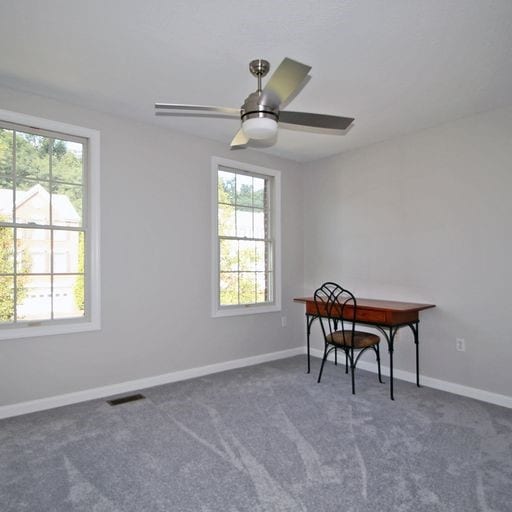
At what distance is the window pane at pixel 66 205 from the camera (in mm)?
3238

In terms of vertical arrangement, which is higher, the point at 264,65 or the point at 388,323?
the point at 264,65

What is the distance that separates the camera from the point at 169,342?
3803 millimetres

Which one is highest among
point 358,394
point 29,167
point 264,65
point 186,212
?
point 264,65

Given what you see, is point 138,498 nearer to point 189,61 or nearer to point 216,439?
point 216,439

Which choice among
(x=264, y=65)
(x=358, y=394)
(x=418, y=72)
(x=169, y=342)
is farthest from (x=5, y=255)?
(x=418, y=72)

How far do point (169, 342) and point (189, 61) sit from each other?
250cm

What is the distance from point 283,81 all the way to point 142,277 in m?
2.29

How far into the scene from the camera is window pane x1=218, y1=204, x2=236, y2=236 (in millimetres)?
4293

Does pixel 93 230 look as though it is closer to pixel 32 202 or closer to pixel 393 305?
pixel 32 202

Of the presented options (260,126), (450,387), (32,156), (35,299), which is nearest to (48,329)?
(35,299)

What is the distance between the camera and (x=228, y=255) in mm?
4348

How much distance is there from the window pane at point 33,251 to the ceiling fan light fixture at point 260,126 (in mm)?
1995

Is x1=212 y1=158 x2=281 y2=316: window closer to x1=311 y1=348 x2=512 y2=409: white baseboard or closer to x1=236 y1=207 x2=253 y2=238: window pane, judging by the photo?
x1=236 y1=207 x2=253 y2=238: window pane

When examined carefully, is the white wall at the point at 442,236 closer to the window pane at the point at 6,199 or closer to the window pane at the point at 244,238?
the window pane at the point at 244,238
